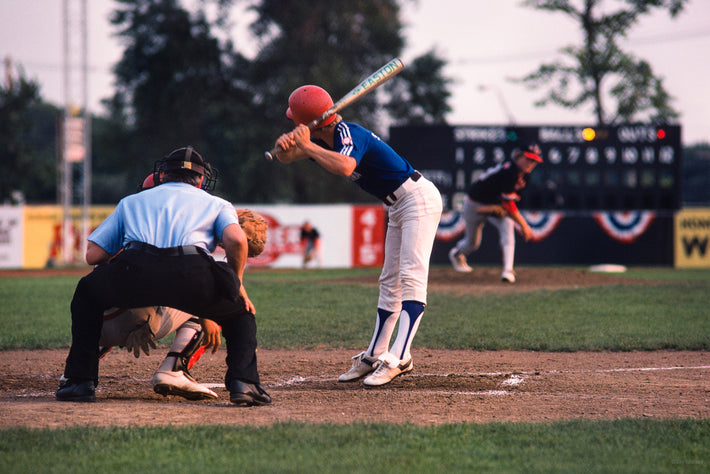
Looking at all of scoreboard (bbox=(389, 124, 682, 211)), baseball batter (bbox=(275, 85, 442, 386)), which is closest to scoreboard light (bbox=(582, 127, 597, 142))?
scoreboard (bbox=(389, 124, 682, 211))

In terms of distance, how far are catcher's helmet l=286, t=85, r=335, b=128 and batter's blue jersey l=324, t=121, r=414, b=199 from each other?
15 cm

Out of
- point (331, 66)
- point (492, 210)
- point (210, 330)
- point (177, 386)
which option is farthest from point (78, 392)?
point (331, 66)

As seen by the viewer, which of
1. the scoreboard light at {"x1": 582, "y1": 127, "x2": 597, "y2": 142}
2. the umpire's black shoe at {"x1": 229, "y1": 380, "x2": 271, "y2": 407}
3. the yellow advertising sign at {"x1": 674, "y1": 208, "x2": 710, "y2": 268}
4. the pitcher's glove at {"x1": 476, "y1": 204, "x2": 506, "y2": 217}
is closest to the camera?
the umpire's black shoe at {"x1": 229, "y1": 380, "x2": 271, "y2": 407}

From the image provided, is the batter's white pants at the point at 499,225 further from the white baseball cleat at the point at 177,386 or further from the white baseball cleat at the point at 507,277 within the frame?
the white baseball cleat at the point at 177,386

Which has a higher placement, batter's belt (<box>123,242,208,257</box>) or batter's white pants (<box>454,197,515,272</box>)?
batter's white pants (<box>454,197,515,272</box>)

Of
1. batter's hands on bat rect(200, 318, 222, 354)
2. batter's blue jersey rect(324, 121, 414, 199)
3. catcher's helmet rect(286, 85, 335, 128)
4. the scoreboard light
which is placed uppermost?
the scoreboard light

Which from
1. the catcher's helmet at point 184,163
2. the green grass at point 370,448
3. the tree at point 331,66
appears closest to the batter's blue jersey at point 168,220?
the catcher's helmet at point 184,163

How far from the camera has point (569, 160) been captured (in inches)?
840

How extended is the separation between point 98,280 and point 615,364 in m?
4.37

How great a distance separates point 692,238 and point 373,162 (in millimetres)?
23167

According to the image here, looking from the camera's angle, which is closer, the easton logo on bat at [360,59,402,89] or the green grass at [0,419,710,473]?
the green grass at [0,419,710,473]

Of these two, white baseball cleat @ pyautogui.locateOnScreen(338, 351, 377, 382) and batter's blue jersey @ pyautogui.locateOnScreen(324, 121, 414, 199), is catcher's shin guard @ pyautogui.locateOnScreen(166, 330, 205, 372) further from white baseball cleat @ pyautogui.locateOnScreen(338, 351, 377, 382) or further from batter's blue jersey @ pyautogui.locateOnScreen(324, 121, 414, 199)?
batter's blue jersey @ pyautogui.locateOnScreen(324, 121, 414, 199)

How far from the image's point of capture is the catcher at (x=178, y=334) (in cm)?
495

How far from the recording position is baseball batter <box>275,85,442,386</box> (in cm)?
560
